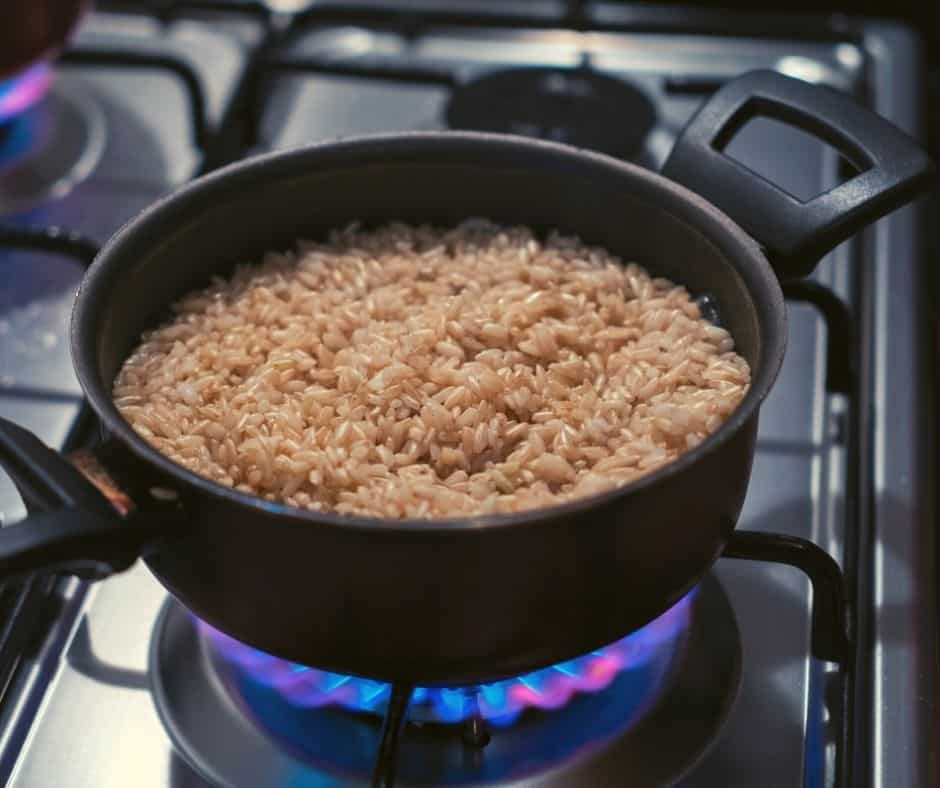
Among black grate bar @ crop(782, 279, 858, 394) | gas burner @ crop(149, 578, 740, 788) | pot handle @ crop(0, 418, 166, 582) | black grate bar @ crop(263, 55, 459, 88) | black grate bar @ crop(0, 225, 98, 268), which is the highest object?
black grate bar @ crop(263, 55, 459, 88)

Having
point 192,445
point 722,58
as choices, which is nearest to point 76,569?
point 192,445

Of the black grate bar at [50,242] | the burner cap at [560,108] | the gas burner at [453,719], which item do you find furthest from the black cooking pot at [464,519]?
the burner cap at [560,108]

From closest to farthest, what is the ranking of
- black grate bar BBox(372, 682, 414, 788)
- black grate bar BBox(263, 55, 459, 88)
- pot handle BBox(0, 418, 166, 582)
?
pot handle BBox(0, 418, 166, 582) < black grate bar BBox(372, 682, 414, 788) < black grate bar BBox(263, 55, 459, 88)

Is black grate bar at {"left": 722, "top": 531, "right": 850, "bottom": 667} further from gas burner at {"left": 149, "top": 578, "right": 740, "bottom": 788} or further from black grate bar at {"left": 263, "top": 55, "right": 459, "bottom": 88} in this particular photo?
black grate bar at {"left": 263, "top": 55, "right": 459, "bottom": 88}

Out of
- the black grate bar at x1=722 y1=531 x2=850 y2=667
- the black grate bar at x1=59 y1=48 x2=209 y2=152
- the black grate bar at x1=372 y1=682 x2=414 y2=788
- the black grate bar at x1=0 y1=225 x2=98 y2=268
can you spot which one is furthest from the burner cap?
the black grate bar at x1=372 y1=682 x2=414 y2=788

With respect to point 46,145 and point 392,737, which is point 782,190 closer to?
point 392,737

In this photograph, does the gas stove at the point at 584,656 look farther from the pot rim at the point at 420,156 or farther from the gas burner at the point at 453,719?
the pot rim at the point at 420,156

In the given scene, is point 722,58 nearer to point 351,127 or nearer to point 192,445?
point 351,127
